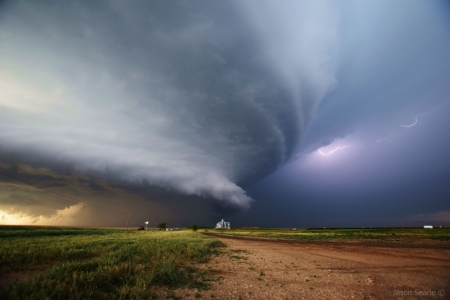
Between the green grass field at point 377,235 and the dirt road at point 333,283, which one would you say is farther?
Answer: the green grass field at point 377,235

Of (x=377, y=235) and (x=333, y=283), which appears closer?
(x=333, y=283)

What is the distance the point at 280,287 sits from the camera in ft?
41.0

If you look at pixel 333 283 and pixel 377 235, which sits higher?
pixel 333 283

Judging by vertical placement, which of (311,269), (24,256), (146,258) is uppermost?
(24,256)

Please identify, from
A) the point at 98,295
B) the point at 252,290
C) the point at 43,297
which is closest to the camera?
the point at 43,297

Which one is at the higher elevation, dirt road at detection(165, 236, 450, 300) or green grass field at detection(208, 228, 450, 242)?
dirt road at detection(165, 236, 450, 300)

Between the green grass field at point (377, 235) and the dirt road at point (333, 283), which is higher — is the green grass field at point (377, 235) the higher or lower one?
the lower one

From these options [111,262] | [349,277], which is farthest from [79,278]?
[349,277]

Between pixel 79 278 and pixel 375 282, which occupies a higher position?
pixel 79 278

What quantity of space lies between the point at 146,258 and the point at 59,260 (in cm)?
613

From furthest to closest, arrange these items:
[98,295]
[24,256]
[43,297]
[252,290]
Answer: [24,256], [252,290], [98,295], [43,297]

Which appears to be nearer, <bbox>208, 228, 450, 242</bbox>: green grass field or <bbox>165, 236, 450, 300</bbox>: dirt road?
<bbox>165, 236, 450, 300</bbox>: dirt road

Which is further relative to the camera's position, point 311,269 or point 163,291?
point 311,269

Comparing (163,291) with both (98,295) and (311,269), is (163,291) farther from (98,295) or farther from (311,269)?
(311,269)
